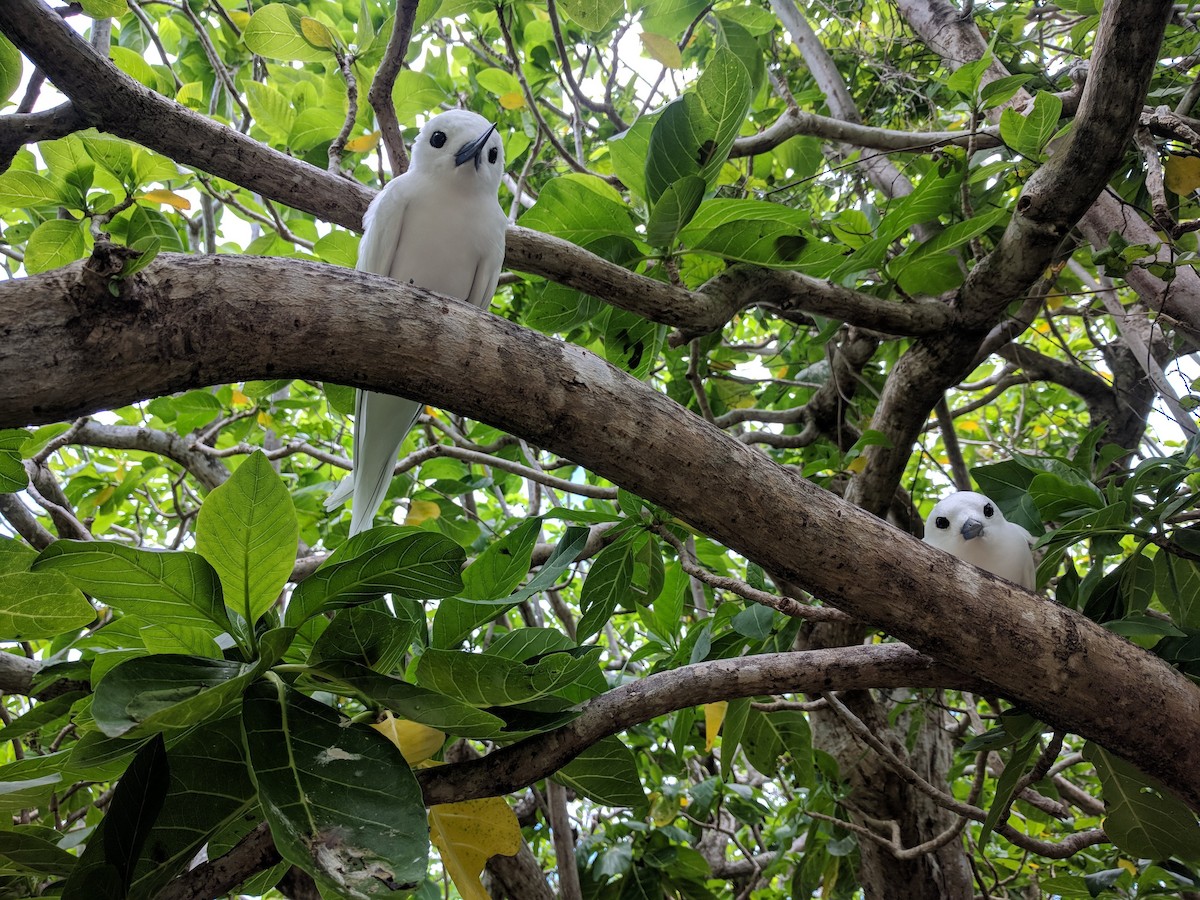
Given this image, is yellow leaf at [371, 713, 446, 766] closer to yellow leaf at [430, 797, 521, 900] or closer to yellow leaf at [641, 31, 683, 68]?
yellow leaf at [430, 797, 521, 900]

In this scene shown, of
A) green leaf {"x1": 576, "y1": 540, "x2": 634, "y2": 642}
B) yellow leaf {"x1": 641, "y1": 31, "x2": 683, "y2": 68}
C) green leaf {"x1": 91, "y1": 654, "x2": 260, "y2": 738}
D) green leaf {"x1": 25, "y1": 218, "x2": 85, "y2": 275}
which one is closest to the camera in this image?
green leaf {"x1": 91, "y1": 654, "x2": 260, "y2": 738}

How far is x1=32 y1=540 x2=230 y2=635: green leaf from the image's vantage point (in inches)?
41.4

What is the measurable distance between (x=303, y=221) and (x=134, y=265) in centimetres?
Answer: 191

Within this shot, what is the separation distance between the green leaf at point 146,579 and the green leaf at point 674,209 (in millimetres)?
1146

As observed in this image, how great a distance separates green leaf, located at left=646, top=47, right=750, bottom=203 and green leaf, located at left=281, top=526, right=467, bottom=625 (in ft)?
3.40

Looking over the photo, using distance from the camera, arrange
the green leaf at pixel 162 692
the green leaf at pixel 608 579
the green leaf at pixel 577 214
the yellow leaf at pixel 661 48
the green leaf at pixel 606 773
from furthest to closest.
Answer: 1. the yellow leaf at pixel 661 48
2. the green leaf at pixel 577 214
3. the green leaf at pixel 608 579
4. the green leaf at pixel 606 773
5. the green leaf at pixel 162 692

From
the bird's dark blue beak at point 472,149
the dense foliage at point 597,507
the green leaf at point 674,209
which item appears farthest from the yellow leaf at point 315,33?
the green leaf at point 674,209

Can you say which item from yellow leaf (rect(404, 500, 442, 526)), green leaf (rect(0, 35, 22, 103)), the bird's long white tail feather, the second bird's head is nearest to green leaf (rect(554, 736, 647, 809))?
the bird's long white tail feather

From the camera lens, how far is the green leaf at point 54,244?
1.97 meters

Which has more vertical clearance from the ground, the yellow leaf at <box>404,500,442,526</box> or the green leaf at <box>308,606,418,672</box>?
the yellow leaf at <box>404,500,442,526</box>

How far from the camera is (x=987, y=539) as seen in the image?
1973mm

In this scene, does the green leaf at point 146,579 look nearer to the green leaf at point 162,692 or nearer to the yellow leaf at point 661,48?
the green leaf at point 162,692

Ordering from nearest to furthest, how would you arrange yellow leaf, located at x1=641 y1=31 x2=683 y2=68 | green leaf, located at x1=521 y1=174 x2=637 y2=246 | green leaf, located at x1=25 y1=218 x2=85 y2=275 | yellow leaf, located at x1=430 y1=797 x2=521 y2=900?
yellow leaf, located at x1=430 y1=797 x2=521 y2=900 < green leaf, located at x1=521 y1=174 x2=637 y2=246 < green leaf, located at x1=25 y1=218 x2=85 y2=275 < yellow leaf, located at x1=641 y1=31 x2=683 y2=68

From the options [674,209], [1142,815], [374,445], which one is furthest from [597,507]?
[1142,815]
